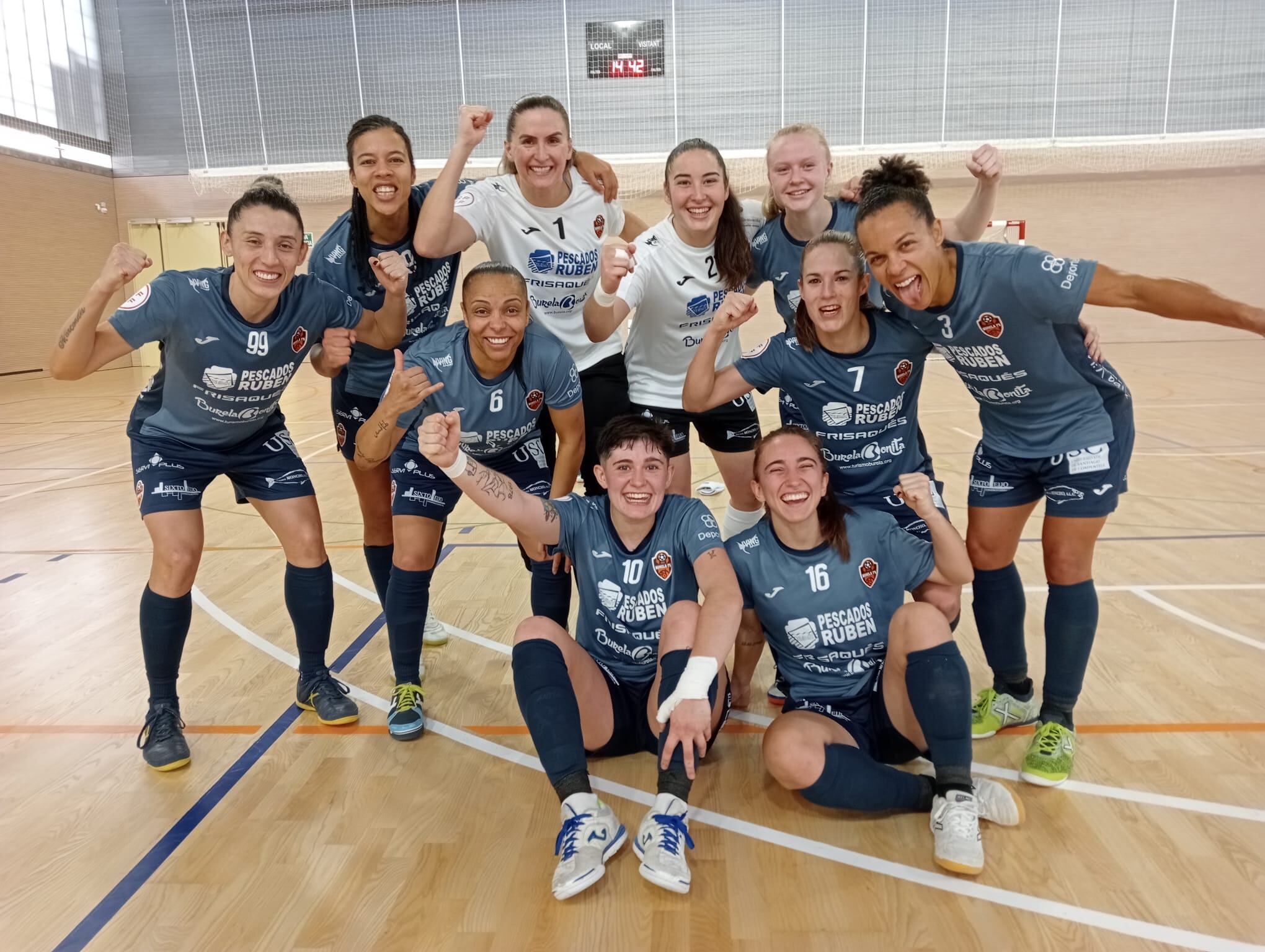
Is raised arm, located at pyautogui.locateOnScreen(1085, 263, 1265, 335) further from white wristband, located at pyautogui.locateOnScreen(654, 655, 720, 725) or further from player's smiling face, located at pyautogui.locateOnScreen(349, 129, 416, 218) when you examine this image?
player's smiling face, located at pyautogui.locateOnScreen(349, 129, 416, 218)

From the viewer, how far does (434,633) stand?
4.23m

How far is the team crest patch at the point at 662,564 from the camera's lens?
9.29ft

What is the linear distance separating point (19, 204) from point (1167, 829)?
1838cm

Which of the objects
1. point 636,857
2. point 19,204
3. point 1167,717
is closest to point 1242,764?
point 1167,717

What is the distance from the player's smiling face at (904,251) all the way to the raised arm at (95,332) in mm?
2102

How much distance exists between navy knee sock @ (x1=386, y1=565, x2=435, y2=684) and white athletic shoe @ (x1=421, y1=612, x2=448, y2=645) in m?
0.69

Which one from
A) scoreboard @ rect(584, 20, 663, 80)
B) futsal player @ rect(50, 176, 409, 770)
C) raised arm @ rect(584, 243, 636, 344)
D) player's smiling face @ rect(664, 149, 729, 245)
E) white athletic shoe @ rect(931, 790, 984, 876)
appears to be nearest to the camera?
white athletic shoe @ rect(931, 790, 984, 876)

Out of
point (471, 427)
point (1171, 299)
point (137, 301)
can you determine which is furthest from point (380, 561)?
point (1171, 299)

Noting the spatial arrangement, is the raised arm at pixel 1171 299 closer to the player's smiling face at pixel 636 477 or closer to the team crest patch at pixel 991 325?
the team crest patch at pixel 991 325

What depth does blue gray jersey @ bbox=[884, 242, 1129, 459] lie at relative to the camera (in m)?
2.70

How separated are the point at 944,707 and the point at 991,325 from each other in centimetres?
112

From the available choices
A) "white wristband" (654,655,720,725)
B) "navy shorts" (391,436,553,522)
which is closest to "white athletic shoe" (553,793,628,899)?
"white wristband" (654,655,720,725)

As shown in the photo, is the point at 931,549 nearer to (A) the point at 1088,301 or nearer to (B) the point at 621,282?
(A) the point at 1088,301

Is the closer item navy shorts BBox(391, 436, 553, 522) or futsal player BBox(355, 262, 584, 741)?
futsal player BBox(355, 262, 584, 741)
